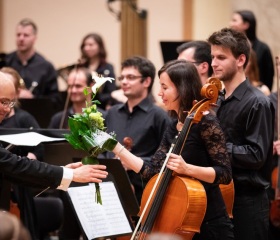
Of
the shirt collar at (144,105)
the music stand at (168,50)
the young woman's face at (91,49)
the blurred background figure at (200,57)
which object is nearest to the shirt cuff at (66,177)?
the blurred background figure at (200,57)

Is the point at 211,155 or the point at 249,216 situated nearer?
the point at 211,155

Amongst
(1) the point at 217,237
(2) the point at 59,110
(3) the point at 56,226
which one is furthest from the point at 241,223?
(2) the point at 59,110

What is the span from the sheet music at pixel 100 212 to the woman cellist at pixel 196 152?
0.27 metres

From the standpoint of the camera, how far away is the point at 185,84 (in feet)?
12.5

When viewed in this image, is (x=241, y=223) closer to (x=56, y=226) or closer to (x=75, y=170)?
(x=75, y=170)

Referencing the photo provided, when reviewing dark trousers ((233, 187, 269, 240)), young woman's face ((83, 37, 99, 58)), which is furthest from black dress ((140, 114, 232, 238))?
young woman's face ((83, 37, 99, 58))

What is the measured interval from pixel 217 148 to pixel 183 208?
0.39m

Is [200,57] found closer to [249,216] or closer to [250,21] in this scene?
[249,216]

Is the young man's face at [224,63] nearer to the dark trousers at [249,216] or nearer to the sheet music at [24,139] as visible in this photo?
the dark trousers at [249,216]

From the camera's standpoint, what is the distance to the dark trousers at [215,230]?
3.69 metres

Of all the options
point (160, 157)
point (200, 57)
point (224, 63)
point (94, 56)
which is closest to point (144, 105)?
point (200, 57)

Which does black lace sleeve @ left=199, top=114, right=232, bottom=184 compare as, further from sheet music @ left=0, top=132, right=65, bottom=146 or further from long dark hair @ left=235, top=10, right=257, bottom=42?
long dark hair @ left=235, top=10, right=257, bottom=42

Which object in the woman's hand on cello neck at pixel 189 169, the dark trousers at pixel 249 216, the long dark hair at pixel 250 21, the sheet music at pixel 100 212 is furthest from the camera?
the long dark hair at pixel 250 21

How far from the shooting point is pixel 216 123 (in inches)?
146
